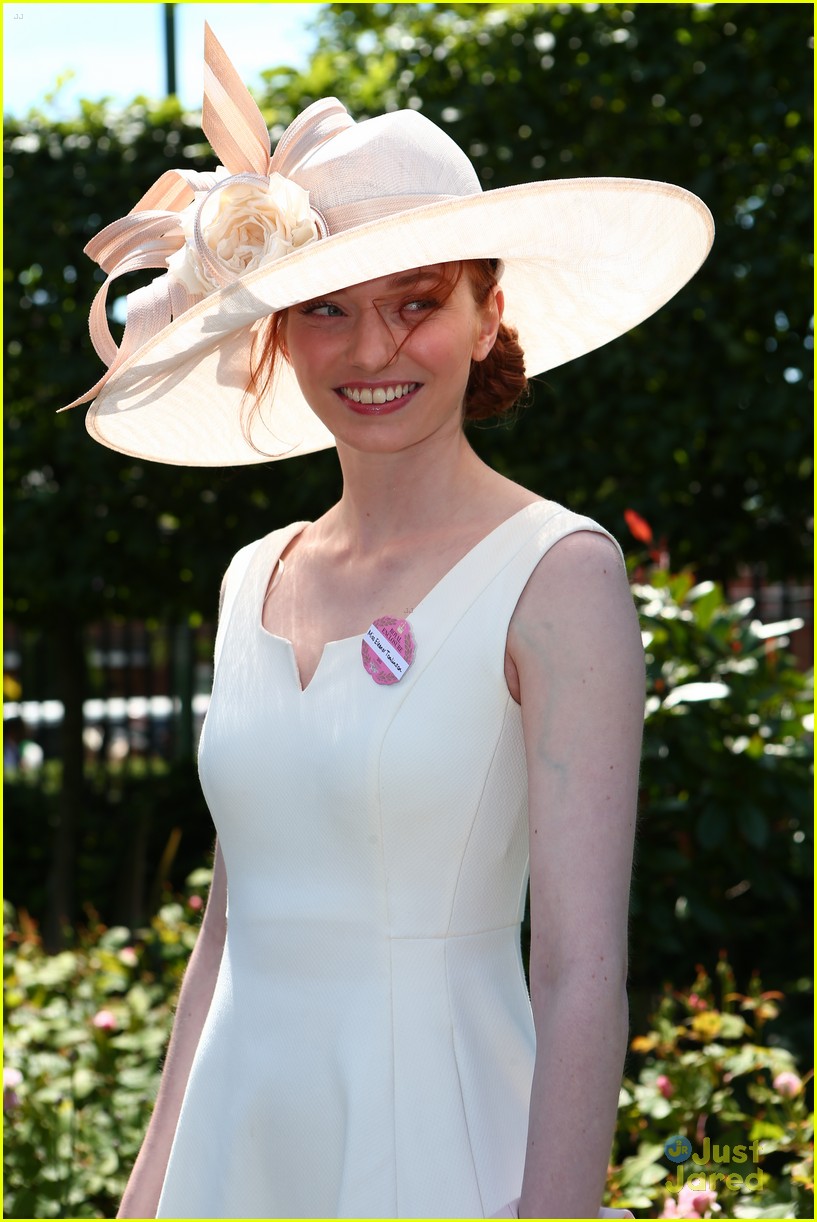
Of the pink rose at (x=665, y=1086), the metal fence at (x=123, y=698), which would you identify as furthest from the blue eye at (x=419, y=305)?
the metal fence at (x=123, y=698)

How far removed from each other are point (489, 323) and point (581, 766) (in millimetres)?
640

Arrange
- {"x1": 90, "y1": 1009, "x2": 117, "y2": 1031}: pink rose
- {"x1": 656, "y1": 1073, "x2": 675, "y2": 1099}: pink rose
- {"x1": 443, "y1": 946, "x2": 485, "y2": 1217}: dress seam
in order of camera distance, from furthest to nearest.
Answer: {"x1": 90, "y1": 1009, "x2": 117, "y2": 1031}: pink rose
{"x1": 656, "y1": 1073, "x2": 675, "y2": 1099}: pink rose
{"x1": 443, "y1": 946, "x2": 485, "y2": 1217}: dress seam

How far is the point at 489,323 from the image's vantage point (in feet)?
5.68

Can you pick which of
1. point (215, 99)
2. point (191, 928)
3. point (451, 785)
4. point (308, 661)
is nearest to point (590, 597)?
point (451, 785)

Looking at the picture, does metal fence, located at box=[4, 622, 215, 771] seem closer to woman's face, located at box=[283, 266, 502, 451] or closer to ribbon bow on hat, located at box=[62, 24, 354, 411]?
ribbon bow on hat, located at box=[62, 24, 354, 411]

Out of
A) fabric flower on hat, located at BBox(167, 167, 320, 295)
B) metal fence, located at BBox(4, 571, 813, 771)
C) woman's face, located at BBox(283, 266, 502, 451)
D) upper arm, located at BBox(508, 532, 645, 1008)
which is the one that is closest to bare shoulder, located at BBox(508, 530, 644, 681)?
upper arm, located at BBox(508, 532, 645, 1008)

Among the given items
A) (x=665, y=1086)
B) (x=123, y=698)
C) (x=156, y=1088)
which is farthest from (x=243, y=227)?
(x=123, y=698)

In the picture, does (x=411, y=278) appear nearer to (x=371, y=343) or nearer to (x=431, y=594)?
(x=371, y=343)

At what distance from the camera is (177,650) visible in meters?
7.02

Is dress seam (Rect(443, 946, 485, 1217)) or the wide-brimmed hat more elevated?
the wide-brimmed hat

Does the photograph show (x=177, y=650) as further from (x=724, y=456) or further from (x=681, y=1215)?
(x=681, y=1215)

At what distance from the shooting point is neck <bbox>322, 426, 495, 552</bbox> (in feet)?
5.42

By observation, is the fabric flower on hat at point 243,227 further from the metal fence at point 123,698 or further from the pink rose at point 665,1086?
the metal fence at point 123,698

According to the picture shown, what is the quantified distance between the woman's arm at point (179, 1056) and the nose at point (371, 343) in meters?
0.69
